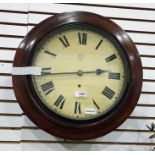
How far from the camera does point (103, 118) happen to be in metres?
1.16

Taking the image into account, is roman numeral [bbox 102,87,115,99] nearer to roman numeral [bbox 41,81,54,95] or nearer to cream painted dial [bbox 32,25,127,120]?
cream painted dial [bbox 32,25,127,120]

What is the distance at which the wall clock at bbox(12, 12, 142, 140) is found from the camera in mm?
1146

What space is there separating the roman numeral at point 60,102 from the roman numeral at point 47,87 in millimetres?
45

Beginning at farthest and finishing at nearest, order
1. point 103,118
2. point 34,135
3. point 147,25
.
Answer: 1. point 147,25
2. point 34,135
3. point 103,118

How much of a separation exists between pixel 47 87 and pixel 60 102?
0.25ft

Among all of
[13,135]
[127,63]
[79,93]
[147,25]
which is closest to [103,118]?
[79,93]

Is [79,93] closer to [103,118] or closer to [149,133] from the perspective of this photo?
[103,118]

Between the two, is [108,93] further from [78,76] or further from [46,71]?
[46,71]

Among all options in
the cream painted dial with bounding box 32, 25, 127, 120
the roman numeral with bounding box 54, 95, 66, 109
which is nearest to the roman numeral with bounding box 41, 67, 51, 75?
the cream painted dial with bounding box 32, 25, 127, 120

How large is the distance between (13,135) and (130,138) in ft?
1.69

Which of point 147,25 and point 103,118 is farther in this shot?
point 147,25

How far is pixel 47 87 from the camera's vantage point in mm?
1179

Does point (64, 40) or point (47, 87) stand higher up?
point (64, 40)

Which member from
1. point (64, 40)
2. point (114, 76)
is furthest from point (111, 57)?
point (64, 40)
